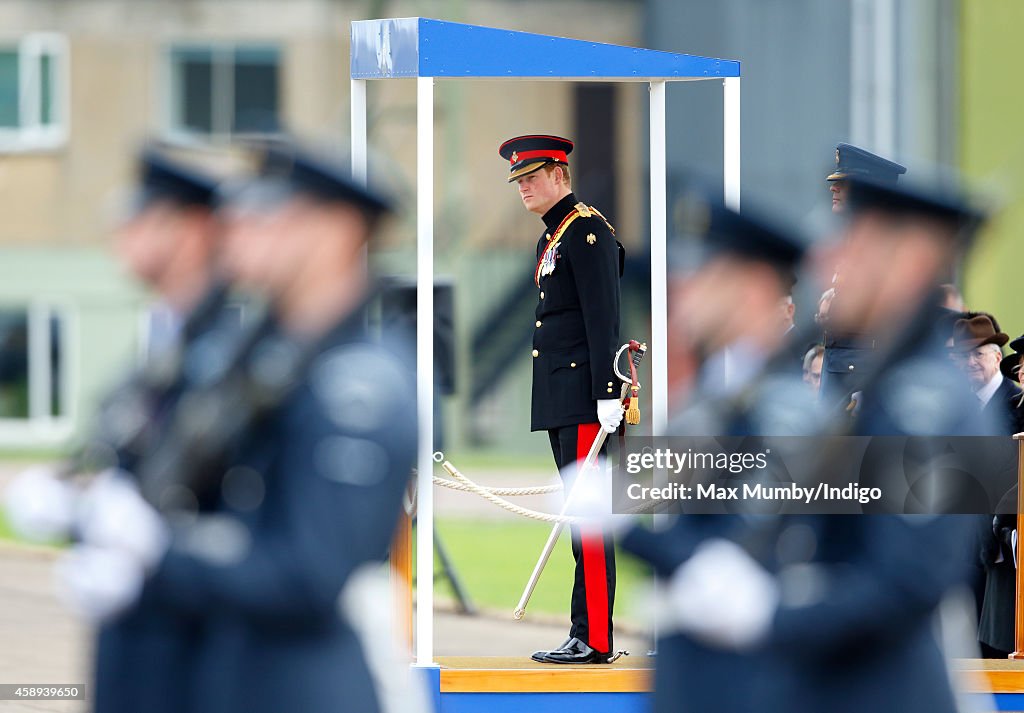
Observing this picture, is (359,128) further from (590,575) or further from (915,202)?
(915,202)

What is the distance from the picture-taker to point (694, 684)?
9.07 ft

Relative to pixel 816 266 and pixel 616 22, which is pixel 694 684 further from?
pixel 616 22

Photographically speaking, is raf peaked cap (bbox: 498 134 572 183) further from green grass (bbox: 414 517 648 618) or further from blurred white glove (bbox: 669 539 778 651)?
blurred white glove (bbox: 669 539 778 651)

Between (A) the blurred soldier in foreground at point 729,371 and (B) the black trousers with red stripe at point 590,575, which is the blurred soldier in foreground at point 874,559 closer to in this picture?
(A) the blurred soldier in foreground at point 729,371

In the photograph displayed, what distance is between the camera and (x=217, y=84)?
76.0 feet

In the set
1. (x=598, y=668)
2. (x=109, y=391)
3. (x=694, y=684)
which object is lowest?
(x=598, y=668)

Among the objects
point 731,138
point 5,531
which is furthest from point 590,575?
point 5,531

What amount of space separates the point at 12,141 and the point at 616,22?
7.26m

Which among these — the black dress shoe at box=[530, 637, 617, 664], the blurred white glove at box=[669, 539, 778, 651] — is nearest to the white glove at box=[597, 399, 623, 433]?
the black dress shoe at box=[530, 637, 617, 664]

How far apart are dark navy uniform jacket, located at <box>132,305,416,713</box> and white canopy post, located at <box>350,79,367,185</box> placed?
3289 millimetres

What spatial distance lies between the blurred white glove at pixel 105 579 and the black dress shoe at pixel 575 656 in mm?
3622

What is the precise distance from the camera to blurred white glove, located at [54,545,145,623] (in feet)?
8.32

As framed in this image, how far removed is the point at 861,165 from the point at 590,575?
183 cm

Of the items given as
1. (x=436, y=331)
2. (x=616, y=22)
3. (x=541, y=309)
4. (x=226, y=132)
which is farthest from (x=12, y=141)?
(x=541, y=309)
